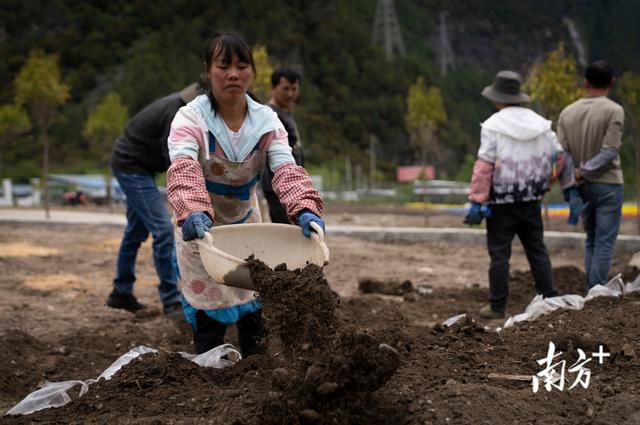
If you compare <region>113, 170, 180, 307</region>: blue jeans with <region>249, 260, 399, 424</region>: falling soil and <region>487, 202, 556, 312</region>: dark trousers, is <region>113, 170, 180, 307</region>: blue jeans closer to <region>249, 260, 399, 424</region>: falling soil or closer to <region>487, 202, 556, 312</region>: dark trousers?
<region>487, 202, 556, 312</region>: dark trousers

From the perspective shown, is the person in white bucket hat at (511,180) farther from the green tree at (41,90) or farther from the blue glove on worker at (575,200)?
the green tree at (41,90)

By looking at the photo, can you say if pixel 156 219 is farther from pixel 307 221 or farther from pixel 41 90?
pixel 41 90

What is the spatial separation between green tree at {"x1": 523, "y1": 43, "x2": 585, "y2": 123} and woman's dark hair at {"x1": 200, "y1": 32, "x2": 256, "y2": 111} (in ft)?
29.7

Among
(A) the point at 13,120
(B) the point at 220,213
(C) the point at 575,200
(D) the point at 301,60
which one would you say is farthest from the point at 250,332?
(D) the point at 301,60

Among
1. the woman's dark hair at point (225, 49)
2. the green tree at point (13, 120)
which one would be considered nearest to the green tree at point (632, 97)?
the woman's dark hair at point (225, 49)

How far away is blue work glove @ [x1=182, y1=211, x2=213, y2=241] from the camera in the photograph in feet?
10.1

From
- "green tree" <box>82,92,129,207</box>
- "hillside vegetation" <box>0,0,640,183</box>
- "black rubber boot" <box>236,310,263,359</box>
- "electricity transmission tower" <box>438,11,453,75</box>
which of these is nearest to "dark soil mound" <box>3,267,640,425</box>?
"black rubber boot" <box>236,310,263,359</box>

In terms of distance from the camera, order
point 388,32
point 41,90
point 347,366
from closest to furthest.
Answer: point 347,366
point 41,90
point 388,32

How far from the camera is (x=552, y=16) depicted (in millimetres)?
84812

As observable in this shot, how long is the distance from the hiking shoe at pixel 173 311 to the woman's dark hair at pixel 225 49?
2.45 metres

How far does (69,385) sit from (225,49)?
5.40ft

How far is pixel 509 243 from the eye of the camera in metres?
5.64

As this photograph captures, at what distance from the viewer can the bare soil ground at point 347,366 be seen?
269 cm

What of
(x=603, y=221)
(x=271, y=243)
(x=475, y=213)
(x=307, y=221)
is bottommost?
(x=603, y=221)
